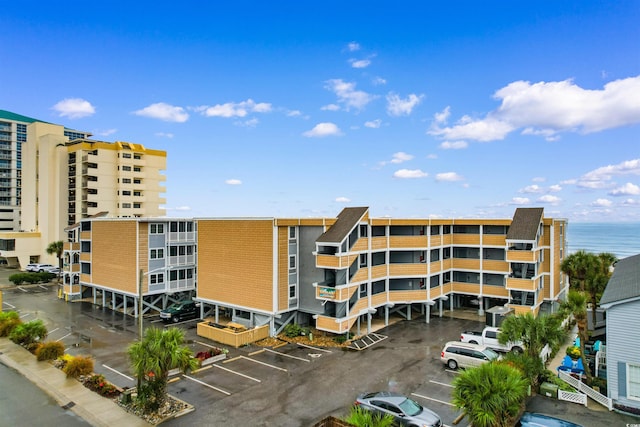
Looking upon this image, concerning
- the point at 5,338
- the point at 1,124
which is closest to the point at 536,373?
the point at 5,338

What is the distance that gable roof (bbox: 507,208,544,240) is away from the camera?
106 ft

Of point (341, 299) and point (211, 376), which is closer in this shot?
point (211, 376)

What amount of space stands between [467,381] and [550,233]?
82.0 ft

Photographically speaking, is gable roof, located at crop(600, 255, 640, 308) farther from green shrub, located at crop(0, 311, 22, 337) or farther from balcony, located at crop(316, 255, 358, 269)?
green shrub, located at crop(0, 311, 22, 337)

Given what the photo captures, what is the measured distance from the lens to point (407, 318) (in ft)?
116

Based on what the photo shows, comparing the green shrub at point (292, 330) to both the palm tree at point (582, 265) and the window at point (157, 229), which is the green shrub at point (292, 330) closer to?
the window at point (157, 229)

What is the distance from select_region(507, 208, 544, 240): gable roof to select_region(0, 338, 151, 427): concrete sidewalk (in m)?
29.6

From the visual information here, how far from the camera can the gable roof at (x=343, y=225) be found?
2827 centimetres

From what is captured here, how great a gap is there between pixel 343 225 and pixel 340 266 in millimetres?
3329

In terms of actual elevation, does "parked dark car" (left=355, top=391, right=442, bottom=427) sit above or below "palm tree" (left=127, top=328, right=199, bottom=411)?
below

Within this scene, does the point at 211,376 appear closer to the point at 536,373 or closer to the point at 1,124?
the point at 536,373

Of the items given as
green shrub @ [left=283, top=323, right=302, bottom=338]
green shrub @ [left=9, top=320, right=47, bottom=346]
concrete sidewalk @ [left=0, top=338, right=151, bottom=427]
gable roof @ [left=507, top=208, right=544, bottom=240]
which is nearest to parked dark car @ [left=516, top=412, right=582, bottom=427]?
concrete sidewalk @ [left=0, top=338, right=151, bottom=427]

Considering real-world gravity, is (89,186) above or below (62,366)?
above

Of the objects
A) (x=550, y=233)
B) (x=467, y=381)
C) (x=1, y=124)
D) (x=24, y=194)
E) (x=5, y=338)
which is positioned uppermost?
(x=1, y=124)
